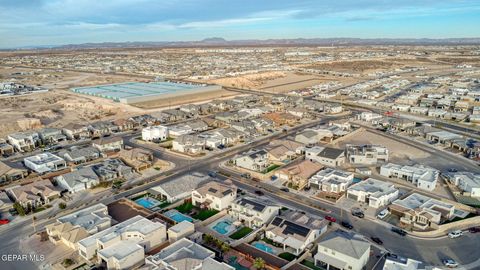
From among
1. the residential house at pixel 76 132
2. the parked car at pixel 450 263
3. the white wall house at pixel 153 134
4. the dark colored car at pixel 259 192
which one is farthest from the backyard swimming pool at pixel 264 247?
the residential house at pixel 76 132

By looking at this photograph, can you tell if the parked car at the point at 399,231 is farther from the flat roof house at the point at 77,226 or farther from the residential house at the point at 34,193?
the residential house at the point at 34,193

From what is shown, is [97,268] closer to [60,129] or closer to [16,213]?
[16,213]

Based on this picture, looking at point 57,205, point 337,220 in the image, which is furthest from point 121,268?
point 337,220

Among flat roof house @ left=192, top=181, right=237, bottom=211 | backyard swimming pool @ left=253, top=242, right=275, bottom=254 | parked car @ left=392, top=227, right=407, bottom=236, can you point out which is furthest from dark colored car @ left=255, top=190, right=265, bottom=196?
parked car @ left=392, top=227, right=407, bottom=236

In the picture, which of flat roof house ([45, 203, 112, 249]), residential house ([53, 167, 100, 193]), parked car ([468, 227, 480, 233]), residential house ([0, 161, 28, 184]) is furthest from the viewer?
residential house ([0, 161, 28, 184])

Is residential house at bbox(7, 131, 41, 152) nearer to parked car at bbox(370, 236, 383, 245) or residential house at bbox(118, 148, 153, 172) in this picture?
residential house at bbox(118, 148, 153, 172)
